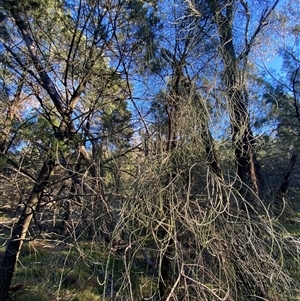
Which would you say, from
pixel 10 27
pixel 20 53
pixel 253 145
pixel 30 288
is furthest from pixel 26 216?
pixel 253 145

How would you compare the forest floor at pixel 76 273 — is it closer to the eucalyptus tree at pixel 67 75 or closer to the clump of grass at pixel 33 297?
the clump of grass at pixel 33 297

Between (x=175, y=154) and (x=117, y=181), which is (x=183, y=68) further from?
(x=117, y=181)

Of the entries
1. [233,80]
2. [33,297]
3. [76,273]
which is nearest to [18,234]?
[76,273]

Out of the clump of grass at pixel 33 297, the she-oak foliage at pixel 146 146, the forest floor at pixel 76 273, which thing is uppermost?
the she-oak foliage at pixel 146 146

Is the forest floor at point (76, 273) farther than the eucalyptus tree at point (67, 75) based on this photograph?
No

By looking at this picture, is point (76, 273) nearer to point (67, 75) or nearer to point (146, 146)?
point (146, 146)

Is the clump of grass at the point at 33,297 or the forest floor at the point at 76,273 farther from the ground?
the forest floor at the point at 76,273

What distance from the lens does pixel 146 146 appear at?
325 cm

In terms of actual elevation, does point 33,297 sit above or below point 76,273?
below

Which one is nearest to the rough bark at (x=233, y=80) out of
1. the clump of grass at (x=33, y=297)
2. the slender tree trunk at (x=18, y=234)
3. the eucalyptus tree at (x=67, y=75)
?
the eucalyptus tree at (x=67, y=75)

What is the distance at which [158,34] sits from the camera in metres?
3.62

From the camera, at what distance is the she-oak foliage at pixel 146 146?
273 centimetres

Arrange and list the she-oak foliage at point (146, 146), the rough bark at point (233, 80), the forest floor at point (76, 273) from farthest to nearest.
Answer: the rough bark at point (233, 80) → the forest floor at point (76, 273) → the she-oak foliage at point (146, 146)

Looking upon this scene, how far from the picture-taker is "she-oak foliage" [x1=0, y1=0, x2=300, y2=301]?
8.96 ft
